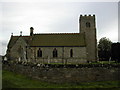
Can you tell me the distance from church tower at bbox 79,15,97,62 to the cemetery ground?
2233cm

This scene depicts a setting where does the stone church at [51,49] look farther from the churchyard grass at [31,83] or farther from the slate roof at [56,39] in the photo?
the churchyard grass at [31,83]

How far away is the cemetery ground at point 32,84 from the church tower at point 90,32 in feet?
73.3

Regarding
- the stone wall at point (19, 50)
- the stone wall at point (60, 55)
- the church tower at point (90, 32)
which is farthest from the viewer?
the church tower at point (90, 32)

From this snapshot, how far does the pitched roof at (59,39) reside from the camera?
51531 millimetres

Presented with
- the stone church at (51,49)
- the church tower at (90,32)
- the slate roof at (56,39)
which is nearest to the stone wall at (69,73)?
the stone church at (51,49)

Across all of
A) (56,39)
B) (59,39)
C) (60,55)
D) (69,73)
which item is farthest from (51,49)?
(69,73)

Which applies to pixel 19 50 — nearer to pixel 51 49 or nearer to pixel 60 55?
pixel 51 49

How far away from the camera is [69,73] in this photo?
34.2 m

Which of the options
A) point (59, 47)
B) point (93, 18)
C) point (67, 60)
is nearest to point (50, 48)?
point (59, 47)

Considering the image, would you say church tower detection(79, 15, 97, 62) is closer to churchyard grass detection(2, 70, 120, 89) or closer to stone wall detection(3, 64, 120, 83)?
stone wall detection(3, 64, 120, 83)

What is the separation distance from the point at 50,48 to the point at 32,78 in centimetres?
1845

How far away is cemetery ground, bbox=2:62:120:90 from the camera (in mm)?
28953

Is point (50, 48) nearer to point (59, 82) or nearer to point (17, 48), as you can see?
point (17, 48)

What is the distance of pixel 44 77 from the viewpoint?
33.7 metres
